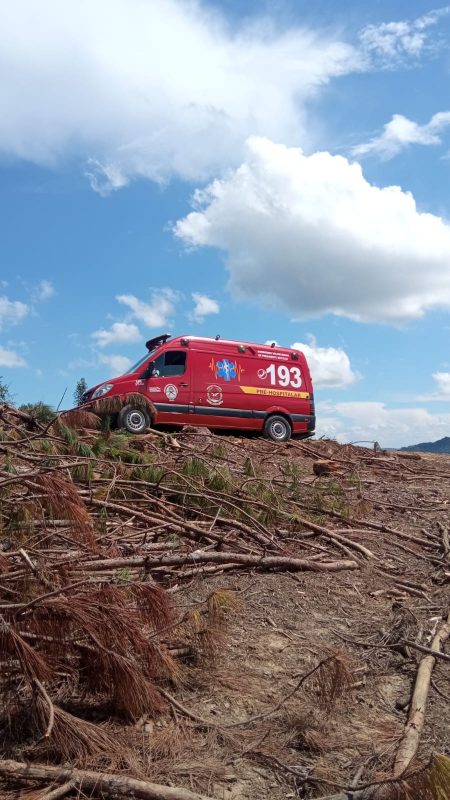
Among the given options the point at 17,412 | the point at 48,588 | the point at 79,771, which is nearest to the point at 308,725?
the point at 79,771

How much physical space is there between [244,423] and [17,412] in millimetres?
7061

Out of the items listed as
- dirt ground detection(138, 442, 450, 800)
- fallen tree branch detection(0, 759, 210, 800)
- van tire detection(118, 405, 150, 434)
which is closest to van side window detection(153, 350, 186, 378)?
van tire detection(118, 405, 150, 434)

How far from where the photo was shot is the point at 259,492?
23.1ft

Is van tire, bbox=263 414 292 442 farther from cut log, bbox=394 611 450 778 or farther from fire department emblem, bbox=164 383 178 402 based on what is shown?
cut log, bbox=394 611 450 778

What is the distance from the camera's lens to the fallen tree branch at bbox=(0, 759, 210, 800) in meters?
2.58

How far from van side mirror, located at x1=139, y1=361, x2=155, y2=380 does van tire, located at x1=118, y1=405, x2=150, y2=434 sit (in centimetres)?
127

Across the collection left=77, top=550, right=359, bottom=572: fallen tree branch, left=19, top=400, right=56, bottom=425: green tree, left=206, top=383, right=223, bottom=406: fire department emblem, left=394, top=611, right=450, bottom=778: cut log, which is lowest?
left=394, top=611, right=450, bottom=778: cut log

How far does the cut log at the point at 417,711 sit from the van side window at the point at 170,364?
979 cm

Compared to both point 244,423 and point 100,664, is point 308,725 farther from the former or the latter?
point 244,423

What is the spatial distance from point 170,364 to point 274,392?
8.77ft

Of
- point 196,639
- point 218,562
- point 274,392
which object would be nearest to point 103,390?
point 274,392

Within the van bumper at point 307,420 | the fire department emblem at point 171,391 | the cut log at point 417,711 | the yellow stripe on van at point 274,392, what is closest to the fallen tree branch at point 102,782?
the cut log at point 417,711

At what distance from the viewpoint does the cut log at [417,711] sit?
288 cm

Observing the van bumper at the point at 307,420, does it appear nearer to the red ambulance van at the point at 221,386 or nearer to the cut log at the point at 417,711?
the red ambulance van at the point at 221,386
